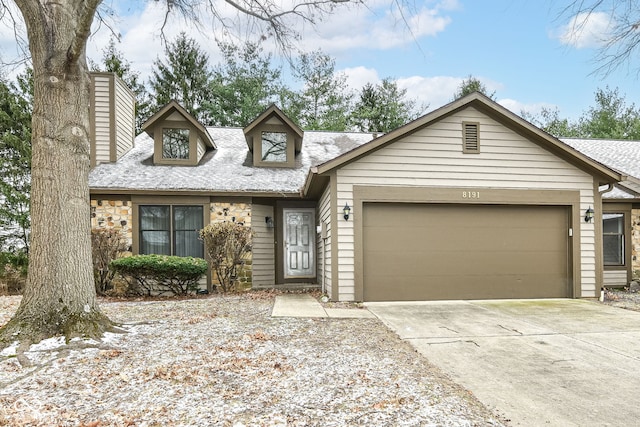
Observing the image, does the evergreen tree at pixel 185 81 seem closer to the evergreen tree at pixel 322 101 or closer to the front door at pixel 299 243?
the evergreen tree at pixel 322 101

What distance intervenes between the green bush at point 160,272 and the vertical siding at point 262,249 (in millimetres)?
1471

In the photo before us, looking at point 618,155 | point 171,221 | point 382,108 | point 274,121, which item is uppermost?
point 382,108

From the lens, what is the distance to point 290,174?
37.4 feet

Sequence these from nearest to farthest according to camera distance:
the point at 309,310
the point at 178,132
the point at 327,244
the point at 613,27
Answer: the point at 613,27 < the point at 309,310 < the point at 327,244 < the point at 178,132

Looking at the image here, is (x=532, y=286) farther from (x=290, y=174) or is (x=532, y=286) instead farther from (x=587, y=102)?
(x=587, y=102)

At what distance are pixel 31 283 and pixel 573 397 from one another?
5497 millimetres

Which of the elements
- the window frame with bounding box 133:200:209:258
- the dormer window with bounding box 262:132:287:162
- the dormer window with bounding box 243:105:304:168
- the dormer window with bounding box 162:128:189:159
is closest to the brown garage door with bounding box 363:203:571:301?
the window frame with bounding box 133:200:209:258

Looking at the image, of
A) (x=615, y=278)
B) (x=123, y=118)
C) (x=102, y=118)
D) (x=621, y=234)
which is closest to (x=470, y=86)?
(x=621, y=234)

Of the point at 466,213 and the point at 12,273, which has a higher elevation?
the point at 466,213

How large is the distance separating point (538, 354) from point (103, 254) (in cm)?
863

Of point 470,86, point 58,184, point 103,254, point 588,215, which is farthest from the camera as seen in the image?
point 470,86

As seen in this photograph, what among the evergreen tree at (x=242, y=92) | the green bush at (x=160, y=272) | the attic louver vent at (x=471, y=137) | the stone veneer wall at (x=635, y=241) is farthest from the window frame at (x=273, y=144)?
the evergreen tree at (x=242, y=92)

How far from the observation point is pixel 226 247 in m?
9.49

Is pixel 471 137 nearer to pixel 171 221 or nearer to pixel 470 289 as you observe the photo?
pixel 470 289
